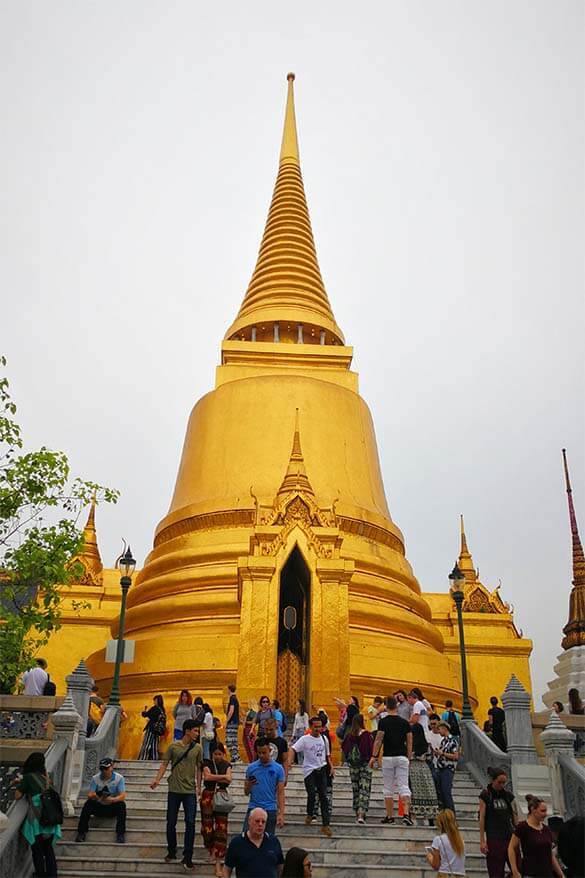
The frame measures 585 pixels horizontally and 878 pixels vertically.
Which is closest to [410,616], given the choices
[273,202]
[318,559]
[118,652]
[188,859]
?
[318,559]

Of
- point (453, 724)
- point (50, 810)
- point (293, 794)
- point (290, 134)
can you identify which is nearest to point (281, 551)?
point (453, 724)

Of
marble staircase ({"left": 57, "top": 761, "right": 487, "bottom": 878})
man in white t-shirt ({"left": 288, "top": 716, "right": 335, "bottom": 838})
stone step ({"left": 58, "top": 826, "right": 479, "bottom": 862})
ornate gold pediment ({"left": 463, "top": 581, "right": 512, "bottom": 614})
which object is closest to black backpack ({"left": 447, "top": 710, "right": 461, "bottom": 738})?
marble staircase ({"left": 57, "top": 761, "right": 487, "bottom": 878})

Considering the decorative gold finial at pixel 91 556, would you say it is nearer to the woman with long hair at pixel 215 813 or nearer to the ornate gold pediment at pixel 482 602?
the ornate gold pediment at pixel 482 602

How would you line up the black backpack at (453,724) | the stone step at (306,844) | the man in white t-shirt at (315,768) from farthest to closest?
the black backpack at (453,724) < the man in white t-shirt at (315,768) < the stone step at (306,844)

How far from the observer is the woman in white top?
6.47 metres

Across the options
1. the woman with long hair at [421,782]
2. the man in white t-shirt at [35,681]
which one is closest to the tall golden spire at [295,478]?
the man in white t-shirt at [35,681]

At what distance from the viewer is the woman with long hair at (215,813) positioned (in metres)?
7.96

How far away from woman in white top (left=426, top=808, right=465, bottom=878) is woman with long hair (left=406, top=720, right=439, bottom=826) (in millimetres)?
3444

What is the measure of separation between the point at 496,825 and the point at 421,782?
2844mm

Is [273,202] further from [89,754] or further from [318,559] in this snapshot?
[89,754]

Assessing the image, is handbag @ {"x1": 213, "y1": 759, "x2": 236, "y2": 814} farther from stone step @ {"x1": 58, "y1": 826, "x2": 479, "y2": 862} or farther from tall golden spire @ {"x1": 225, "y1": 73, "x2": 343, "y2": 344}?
tall golden spire @ {"x1": 225, "y1": 73, "x2": 343, "y2": 344}

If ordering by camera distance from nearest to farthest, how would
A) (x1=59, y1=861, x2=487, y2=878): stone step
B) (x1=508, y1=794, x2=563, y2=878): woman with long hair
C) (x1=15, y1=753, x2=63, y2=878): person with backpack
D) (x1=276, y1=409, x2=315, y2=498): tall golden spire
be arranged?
1. (x1=508, y1=794, x2=563, y2=878): woman with long hair
2. (x1=15, y1=753, x2=63, y2=878): person with backpack
3. (x1=59, y1=861, x2=487, y2=878): stone step
4. (x1=276, y1=409, x2=315, y2=498): tall golden spire

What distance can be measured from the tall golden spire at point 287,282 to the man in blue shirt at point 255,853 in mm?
22929

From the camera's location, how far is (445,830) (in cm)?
652
